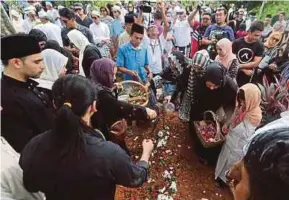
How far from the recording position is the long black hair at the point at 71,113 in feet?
4.05

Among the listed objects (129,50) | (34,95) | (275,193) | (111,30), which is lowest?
(111,30)

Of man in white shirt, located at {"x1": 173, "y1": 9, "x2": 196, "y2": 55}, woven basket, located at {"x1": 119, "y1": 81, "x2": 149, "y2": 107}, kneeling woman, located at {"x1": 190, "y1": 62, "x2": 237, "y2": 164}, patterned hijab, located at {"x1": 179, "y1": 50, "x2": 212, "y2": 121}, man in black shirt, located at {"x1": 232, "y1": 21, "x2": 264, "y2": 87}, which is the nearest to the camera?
kneeling woman, located at {"x1": 190, "y1": 62, "x2": 237, "y2": 164}

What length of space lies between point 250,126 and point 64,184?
1868 millimetres

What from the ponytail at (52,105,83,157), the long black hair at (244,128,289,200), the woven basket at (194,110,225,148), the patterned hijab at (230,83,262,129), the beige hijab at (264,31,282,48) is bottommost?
the woven basket at (194,110,225,148)

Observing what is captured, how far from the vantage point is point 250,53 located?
13.0 feet

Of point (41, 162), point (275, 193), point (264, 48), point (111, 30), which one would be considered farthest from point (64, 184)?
point (111, 30)

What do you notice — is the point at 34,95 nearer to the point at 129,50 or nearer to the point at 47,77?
the point at 47,77

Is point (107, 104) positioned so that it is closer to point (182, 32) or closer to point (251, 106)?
point (251, 106)

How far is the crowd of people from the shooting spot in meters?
0.88

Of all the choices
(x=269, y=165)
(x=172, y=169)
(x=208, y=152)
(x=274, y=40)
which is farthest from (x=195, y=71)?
(x=269, y=165)

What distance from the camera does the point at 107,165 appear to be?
1309 millimetres

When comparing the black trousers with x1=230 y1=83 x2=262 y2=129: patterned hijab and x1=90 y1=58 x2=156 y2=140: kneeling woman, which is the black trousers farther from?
x1=90 y1=58 x2=156 y2=140: kneeling woman

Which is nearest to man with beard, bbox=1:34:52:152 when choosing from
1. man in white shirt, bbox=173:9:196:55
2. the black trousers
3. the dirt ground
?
the dirt ground

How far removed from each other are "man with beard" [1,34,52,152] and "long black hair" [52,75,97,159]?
0.42 metres
